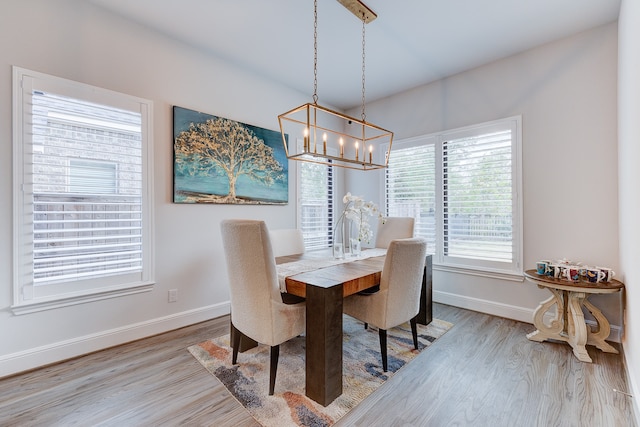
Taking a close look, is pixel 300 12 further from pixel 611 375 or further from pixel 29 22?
pixel 611 375

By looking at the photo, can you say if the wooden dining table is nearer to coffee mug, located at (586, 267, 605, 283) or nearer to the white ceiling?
coffee mug, located at (586, 267, 605, 283)

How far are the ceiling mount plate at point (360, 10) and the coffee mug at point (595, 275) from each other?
2.83 metres

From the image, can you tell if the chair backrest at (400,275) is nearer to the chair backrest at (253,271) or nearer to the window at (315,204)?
the chair backrest at (253,271)

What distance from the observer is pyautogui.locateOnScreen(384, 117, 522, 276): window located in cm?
309

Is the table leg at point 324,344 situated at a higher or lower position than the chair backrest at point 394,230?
lower

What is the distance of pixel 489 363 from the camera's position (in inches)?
86.8

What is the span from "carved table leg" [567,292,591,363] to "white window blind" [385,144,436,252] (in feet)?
5.00

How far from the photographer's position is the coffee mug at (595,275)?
2.31 metres

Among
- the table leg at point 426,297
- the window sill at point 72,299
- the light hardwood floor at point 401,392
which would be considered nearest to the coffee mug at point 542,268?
the light hardwood floor at point 401,392

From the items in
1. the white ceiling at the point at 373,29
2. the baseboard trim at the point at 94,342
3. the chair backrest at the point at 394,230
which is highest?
the white ceiling at the point at 373,29

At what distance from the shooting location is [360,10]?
2.35 metres

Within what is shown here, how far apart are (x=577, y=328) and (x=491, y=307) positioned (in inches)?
36.6

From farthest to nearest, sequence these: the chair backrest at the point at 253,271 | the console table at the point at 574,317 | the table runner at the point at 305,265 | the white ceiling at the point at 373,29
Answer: the white ceiling at the point at 373,29 < the console table at the point at 574,317 < the table runner at the point at 305,265 < the chair backrest at the point at 253,271

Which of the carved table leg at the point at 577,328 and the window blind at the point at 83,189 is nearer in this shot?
the window blind at the point at 83,189
